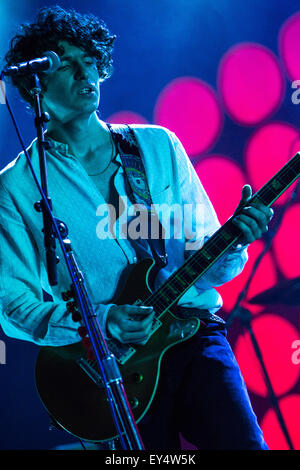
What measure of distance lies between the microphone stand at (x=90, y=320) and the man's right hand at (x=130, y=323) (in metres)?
0.37

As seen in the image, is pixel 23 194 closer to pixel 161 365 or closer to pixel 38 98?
pixel 38 98

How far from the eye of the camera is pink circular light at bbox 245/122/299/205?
2.78m

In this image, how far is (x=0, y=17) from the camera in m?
2.69

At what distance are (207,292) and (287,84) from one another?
4.56ft

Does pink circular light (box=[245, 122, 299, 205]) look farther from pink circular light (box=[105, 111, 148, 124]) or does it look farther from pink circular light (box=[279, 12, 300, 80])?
pink circular light (box=[105, 111, 148, 124])

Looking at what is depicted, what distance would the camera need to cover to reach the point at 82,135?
224cm

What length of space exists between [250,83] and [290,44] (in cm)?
30

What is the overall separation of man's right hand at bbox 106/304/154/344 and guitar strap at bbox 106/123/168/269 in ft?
0.85

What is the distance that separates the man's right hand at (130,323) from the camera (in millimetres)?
1800

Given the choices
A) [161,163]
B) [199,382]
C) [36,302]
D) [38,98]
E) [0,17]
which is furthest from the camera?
[0,17]

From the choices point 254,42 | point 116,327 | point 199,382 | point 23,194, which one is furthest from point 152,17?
point 199,382

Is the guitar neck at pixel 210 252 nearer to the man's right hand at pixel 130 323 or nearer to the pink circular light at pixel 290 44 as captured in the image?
the man's right hand at pixel 130 323

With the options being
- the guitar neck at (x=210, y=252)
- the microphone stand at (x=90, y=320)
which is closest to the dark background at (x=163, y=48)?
the guitar neck at (x=210, y=252)

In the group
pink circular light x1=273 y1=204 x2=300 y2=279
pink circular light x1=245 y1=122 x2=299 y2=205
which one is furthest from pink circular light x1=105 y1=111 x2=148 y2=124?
Result: pink circular light x1=273 y1=204 x2=300 y2=279
